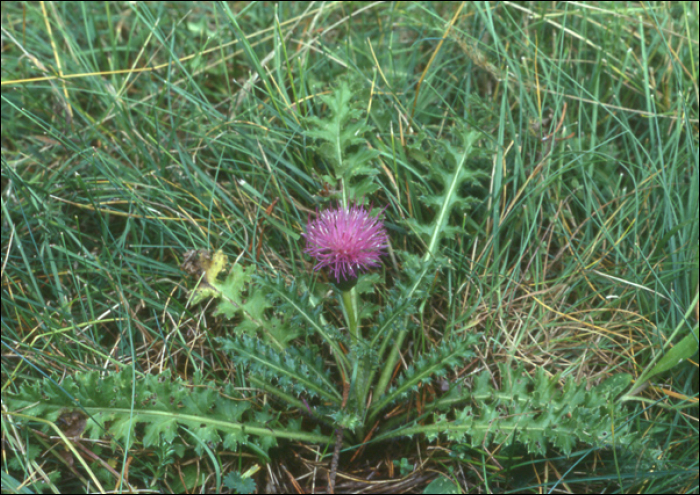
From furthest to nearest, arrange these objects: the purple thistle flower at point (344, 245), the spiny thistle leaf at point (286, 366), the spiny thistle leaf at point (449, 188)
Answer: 1. the spiny thistle leaf at point (449, 188)
2. the spiny thistle leaf at point (286, 366)
3. the purple thistle flower at point (344, 245)

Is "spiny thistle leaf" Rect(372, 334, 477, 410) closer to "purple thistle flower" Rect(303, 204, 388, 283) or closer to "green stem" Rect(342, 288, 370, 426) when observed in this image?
"green stem" Rect(342, 288, 370, 426)

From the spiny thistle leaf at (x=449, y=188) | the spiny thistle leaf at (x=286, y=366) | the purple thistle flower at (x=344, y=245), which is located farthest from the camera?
the spiny thistle leaf at (x=449, y=188)

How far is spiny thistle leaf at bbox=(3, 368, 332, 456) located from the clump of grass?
0.06 m

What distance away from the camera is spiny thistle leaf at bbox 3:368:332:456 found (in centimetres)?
221

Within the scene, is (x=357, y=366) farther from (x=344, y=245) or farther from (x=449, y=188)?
(x=449, y=188)

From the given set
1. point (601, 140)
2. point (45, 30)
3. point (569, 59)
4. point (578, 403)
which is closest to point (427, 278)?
point (578, 403)

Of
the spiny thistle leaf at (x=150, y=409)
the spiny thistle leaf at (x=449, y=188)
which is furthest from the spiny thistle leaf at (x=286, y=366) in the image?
the spiny thistle leaf at (x=449, y=188)

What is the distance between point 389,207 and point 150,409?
1307 millimetres

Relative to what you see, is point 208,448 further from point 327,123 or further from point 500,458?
point 327,123

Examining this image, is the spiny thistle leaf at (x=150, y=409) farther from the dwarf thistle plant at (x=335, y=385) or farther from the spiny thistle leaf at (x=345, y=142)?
the spiny thistle leaf at (x=345, y=142)

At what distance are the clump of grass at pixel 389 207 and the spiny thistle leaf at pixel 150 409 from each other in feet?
0.19

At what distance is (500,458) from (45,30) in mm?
3151

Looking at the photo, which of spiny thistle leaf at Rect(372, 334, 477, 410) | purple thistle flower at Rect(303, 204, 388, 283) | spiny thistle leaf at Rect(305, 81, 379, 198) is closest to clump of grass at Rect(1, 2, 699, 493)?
spiny thistle leaf at Rect(305, 81, 379, 198)

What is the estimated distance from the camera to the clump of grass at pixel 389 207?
2.35m
